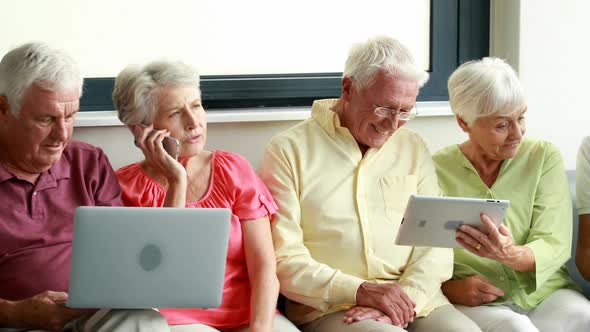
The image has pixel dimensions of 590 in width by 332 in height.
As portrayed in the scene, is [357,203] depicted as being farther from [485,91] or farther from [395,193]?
[485,91]

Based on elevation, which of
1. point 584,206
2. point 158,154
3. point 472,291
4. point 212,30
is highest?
point 212,30

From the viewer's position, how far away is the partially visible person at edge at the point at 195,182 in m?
2.65

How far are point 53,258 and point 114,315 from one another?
334mm

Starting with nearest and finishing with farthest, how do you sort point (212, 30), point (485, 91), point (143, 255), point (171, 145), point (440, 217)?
point (143, 255)
point (440, 217)
point (171, 145)
point (485, 91)
point (212, 30)

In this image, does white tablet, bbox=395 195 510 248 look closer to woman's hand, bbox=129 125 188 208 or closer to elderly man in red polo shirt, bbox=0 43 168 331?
woman's hand, bbox=129 125 188 208

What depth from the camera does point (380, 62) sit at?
2822 mm

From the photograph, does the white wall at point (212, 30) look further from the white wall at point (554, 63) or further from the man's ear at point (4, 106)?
the man's ear at point (4, 106)

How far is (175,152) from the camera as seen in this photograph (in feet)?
8.73

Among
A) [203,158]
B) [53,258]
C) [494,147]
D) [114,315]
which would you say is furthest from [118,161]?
[494,147]

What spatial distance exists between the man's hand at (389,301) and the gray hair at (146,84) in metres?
0.80

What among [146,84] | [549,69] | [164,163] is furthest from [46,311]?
[549,69]

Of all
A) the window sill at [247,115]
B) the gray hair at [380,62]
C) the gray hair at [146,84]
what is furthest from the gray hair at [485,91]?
the gray hair at [146,84]

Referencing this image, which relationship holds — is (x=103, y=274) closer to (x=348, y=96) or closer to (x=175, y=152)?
(x=175, y=152)

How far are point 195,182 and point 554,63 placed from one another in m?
1.57
